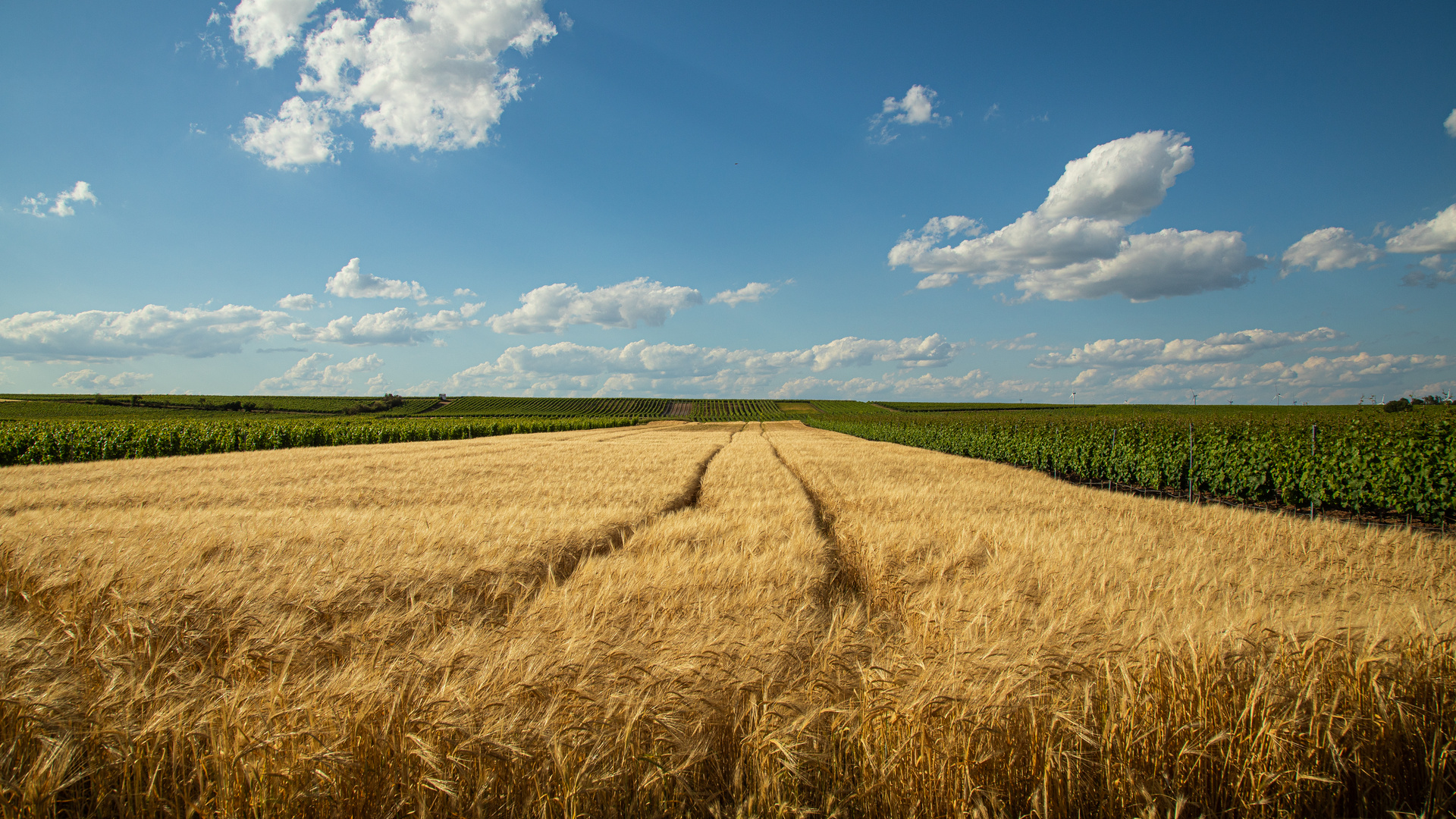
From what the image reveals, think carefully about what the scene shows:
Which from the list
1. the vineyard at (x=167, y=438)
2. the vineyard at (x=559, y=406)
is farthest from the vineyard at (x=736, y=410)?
the vineyard at (x=167, y=438)

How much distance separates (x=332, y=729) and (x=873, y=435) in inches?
2197

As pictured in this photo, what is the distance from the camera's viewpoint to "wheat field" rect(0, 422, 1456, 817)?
214 centimetres

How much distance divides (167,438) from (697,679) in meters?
41.3

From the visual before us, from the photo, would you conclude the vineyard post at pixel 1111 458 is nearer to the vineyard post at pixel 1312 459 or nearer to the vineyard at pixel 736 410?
the vineyard post at pixel 1312 459

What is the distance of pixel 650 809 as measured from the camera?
221 cm

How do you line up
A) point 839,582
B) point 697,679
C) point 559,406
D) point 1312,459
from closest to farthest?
point 697,679 → point 839,582 → point 1312,459 → point 559,406

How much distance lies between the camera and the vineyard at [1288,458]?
39.7ft

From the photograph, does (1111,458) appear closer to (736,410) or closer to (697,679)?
(697,679)

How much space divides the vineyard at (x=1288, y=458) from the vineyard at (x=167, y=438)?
40.6m

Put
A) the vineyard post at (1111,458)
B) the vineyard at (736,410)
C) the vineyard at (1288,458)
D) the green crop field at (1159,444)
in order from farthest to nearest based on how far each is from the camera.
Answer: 1. the vineyard at (736,410)
2. the vineyard post at (1111,458)
3. the green crop field at (1159,444)
4. the vineyard at (1288,458)

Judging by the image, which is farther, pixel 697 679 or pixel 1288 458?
pixel 1288 458

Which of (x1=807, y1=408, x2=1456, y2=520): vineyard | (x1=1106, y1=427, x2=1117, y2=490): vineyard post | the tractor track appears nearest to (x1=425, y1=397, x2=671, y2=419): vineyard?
(x1=807, y1=408, x2=1456, y2=520): vineyard

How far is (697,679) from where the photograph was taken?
9.04ft

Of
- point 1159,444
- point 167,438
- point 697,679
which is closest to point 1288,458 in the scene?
point 1159,444
